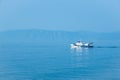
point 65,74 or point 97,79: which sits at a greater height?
point 65,74

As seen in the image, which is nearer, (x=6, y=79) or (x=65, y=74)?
(x=6, y=79)

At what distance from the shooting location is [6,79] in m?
17.7

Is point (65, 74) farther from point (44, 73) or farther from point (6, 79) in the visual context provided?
point (6, 79)

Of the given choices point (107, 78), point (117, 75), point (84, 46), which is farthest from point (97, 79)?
point (84, 46)

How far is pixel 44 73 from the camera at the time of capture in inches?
805

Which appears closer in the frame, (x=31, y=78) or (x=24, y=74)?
(x=31, y=78)

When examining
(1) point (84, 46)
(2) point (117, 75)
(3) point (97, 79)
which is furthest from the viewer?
(1) point (84, 46)

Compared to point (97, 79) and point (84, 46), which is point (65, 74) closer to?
point (97, 79)

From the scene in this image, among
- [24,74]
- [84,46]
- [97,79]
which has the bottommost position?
[97,79]

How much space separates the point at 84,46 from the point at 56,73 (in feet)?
107

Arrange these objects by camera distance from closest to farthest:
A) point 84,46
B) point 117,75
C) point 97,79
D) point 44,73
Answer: point 97,79 → point 117,75 → point 44,73 → point 84,46

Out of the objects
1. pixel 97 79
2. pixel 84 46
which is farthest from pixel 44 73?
pixel 84 46

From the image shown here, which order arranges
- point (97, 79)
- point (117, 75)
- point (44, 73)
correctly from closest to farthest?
point (97, 79) < point (117, 75) < point (44, 73)

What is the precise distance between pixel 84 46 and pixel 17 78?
3530 cm
